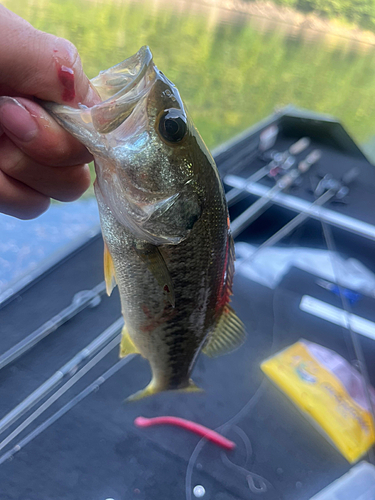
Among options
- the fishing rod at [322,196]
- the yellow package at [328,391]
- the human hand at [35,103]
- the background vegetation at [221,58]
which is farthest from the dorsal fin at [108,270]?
the background vegetation at [221,58]

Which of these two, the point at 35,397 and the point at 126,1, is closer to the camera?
the point at 35,397

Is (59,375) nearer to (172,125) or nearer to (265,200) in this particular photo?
(172,125)

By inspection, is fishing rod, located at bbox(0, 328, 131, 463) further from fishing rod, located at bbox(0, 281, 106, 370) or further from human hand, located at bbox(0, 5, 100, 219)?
human hand, located at bbox(0, 5, 100, 219)

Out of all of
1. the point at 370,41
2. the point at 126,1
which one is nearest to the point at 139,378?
the point at 126,1

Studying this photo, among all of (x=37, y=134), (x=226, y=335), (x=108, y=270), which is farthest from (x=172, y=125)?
(x=226, y=335)

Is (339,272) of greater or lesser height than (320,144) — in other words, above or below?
below

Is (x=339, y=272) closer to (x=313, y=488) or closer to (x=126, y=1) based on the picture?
(x=313, y=488)
